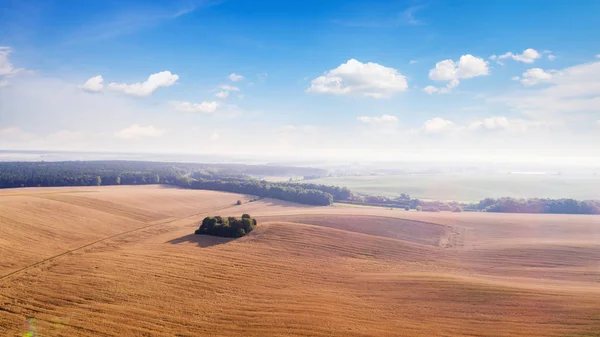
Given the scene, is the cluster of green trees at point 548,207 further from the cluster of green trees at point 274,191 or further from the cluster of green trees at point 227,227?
the cluster of green trees at point 227,227

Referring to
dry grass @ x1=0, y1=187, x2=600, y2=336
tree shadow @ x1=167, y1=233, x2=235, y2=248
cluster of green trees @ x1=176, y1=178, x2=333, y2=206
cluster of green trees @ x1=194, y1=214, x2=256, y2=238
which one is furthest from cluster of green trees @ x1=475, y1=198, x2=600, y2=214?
tree shadow @ x1=167, y1=233, x2=235, y2=248

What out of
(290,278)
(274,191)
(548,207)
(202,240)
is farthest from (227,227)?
(548,207)

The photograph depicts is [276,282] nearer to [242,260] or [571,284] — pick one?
[242,260]

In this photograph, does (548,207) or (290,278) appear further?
(548,207)

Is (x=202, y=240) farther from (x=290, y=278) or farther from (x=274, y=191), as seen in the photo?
(x=274, y=191)

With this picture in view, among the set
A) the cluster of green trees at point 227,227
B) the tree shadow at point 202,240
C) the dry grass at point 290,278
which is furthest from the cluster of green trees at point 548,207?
the tree shadow at point 202,240

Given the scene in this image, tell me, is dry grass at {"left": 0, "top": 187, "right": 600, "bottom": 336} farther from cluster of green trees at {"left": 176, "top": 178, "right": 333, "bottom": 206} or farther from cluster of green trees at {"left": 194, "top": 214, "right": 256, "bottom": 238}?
cluster of green trees at {"left": 176, "top": 178, "right": 333, "bottom": 206}

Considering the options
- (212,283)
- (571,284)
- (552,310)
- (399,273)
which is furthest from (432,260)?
(212,283)
